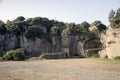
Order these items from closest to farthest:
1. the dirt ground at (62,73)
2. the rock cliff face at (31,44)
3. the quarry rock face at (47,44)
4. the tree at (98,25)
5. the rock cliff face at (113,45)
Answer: the dirt ground at (62,73) → the rock cliff face at (113,45) → the quarry rock face at (47,44) → the rock cliff face at (31,44) → the tree at (98,25)

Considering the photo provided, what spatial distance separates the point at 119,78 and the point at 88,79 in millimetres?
2602

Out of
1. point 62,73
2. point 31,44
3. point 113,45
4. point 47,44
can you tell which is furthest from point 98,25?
point 62,73

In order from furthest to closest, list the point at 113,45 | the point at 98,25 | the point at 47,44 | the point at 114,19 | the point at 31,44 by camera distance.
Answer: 1. the point at 98,25
2. the point at 31,44
3. the point at 47,44
4. the point at 114,19
5. the point at 113,45

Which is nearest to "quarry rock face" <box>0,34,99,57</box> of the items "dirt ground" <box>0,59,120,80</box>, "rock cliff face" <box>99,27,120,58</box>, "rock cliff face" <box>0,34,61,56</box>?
"rock cliff face" <box>0,34,61,56</box>

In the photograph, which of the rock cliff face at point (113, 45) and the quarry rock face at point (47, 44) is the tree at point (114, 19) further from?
the quarry rock face at point (47, 44)

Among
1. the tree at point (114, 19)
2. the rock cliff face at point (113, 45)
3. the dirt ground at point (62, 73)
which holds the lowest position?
the dirt ground at point (62, 73)

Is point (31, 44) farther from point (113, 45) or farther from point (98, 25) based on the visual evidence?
point (113, 45)

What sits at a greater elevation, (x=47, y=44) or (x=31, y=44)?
(x=31, y=44)

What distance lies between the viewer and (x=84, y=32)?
67.1 metres

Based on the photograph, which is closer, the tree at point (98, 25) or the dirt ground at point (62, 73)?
the dirt ground at point (62, 73)

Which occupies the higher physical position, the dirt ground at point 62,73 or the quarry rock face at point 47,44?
the quarry rock face at point 47,44

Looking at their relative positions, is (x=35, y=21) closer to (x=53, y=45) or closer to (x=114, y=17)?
(x=53, y=45)

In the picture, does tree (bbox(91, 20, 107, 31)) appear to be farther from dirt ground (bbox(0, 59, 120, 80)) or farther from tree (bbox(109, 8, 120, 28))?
dirt ground (bbox(0, 59, 120, 80))

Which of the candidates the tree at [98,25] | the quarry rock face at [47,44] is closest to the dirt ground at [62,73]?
the quarry rock face at [47,44]
